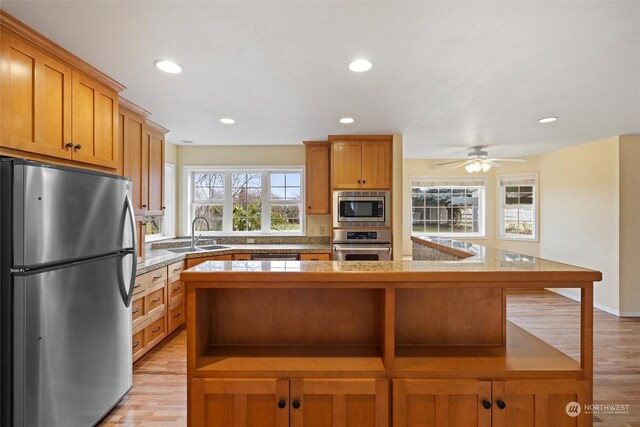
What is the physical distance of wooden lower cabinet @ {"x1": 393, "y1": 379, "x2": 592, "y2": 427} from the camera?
1263mm

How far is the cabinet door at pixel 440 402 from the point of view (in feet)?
4.17

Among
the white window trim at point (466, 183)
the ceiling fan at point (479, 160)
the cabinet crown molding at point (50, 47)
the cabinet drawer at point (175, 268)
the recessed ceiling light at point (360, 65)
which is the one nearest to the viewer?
the cabinet crown molding at point (50, 47)

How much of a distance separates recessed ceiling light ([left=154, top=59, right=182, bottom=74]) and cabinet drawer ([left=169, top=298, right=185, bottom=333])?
2.39m

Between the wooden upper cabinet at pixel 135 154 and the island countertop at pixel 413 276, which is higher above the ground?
the wooden upper cabinet at pixel 135 154

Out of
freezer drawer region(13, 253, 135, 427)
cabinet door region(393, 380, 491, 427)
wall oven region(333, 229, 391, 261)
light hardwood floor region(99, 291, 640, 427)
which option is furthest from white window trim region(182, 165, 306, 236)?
cabinet door region(393, 380, 491, 427)

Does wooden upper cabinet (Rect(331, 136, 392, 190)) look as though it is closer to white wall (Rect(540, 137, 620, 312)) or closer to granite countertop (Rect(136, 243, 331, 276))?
granite countertop (Rect(136, 243, 331, 276))

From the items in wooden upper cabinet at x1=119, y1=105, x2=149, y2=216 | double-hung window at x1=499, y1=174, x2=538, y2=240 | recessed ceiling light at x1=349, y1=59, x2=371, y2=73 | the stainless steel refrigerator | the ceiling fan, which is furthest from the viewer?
double-hung window at x1=499, y1=174, x2=538, y2=240

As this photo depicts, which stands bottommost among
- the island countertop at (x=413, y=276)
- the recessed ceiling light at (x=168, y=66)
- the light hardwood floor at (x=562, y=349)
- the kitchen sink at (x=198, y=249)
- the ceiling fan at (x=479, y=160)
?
the light hardwood floor at (x=562, y=349)

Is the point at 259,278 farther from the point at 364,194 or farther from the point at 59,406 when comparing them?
the point at 364,194

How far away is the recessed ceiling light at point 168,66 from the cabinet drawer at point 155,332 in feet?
7.51

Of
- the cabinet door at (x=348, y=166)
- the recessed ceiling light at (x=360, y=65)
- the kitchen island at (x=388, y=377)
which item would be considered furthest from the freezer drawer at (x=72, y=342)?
the cabinet door at (x=348, y=166)

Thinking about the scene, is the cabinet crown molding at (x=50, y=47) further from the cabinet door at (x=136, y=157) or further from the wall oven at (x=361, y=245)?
the wall oven at (x=361, y=245)

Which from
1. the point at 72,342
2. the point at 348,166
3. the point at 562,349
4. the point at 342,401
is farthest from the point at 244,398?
the point at 562,349

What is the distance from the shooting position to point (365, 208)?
4.00 metres
